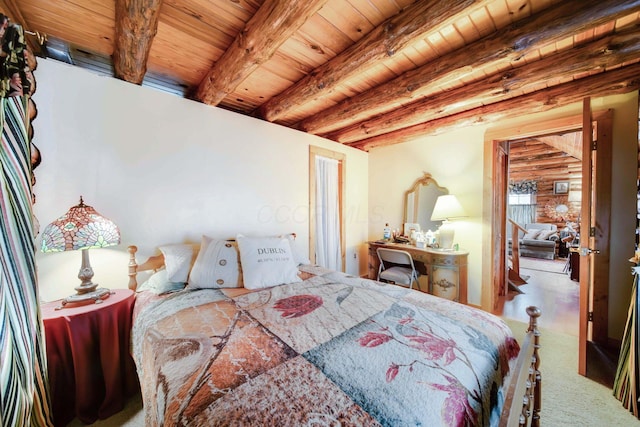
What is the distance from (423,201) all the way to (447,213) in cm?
48

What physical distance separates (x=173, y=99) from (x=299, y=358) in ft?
7.62

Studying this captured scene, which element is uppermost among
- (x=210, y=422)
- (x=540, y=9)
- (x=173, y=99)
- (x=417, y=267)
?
(x=540, y=9)

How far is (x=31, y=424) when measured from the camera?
983 mm

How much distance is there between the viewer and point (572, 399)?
1.48m

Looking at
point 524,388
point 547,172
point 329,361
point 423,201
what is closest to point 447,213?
point 423,201

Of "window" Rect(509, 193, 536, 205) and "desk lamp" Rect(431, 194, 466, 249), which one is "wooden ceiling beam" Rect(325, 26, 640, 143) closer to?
"desk lamp" Rect(431, 194, 466, 249)

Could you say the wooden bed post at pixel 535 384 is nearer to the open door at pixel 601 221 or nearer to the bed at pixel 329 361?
the bed at pixel 329 361

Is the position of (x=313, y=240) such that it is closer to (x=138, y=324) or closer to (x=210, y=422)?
(x=138, y=324)

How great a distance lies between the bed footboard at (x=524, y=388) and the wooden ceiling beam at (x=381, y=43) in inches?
61.9

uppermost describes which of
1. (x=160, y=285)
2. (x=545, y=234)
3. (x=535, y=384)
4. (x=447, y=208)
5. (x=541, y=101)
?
(x=541, y=101)

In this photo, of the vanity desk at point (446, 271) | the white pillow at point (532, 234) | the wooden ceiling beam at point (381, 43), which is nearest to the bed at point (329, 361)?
the vanity desk at point (446, 271)

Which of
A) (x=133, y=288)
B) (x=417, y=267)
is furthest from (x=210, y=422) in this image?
(x=417, y=267)

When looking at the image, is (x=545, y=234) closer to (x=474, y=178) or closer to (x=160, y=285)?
(x=474, y=178)

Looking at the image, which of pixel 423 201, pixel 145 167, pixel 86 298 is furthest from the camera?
pixel 423 201
